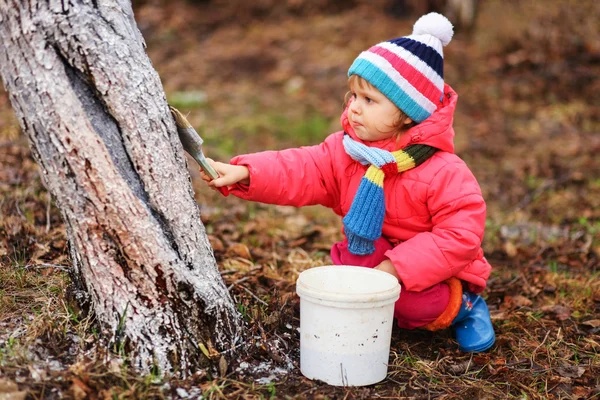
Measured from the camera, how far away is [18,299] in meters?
2.68

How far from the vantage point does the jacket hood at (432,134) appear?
2.88 m

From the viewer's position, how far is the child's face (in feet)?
9.53

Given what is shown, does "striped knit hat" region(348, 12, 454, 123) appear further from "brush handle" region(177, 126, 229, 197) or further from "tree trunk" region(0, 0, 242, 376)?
"tree trunk" region(0, 0, 242, 376)

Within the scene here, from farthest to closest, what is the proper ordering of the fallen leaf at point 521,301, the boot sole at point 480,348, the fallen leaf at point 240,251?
the fallen leaf at point 240,251 < the fallen leaf at point 521,301 < the boot sole at point 480,348

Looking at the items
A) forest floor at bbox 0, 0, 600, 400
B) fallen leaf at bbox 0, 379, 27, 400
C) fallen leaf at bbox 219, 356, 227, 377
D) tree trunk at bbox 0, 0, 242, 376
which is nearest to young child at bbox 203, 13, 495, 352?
forest floor at bbox 0, 0, 600, 400

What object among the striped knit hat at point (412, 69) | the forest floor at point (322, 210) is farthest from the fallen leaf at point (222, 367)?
the striped knit hat at point (412, 69)

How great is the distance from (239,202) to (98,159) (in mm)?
3089

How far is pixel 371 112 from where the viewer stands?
2.91 m

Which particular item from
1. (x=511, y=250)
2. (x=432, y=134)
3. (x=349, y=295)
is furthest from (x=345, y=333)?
(x=511, y=250)

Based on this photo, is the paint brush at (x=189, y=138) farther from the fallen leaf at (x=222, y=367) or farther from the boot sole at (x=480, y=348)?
the boot sole at (x=480, y=348)

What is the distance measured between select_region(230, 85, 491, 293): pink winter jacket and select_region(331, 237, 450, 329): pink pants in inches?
3.8

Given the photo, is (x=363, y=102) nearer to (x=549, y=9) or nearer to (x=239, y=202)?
(x=239, y=202)

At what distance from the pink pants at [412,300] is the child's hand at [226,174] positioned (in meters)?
0.65

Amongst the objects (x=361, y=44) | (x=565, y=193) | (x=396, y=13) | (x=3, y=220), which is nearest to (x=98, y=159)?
(x=3, y=220)
